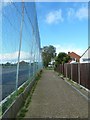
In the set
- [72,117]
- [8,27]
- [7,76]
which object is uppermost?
[8,27]

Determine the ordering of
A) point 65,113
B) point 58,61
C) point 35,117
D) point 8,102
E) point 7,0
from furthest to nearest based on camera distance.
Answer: point 58,61 → point 65,113 → point 35,117 → point 8,102 → point 7,0

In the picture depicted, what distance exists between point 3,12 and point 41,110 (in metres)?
4.16

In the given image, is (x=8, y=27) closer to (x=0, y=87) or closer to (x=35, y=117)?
(x=0, y=87)

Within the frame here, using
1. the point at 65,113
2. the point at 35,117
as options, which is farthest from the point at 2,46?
the point at 65,113

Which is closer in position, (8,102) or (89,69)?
(8,102)

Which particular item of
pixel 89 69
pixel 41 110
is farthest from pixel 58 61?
pixel 41 110

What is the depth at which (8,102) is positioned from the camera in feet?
23.5

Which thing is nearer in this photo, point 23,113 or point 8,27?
point 8,27

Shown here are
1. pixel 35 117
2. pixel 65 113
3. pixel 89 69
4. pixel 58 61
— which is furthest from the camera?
pixel 58 61

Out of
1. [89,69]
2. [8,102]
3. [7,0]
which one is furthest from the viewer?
[89,69]

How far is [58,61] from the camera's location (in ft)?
246

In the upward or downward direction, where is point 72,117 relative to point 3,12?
downward

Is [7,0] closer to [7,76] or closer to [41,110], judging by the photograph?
[7,76]

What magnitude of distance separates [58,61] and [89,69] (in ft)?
193
